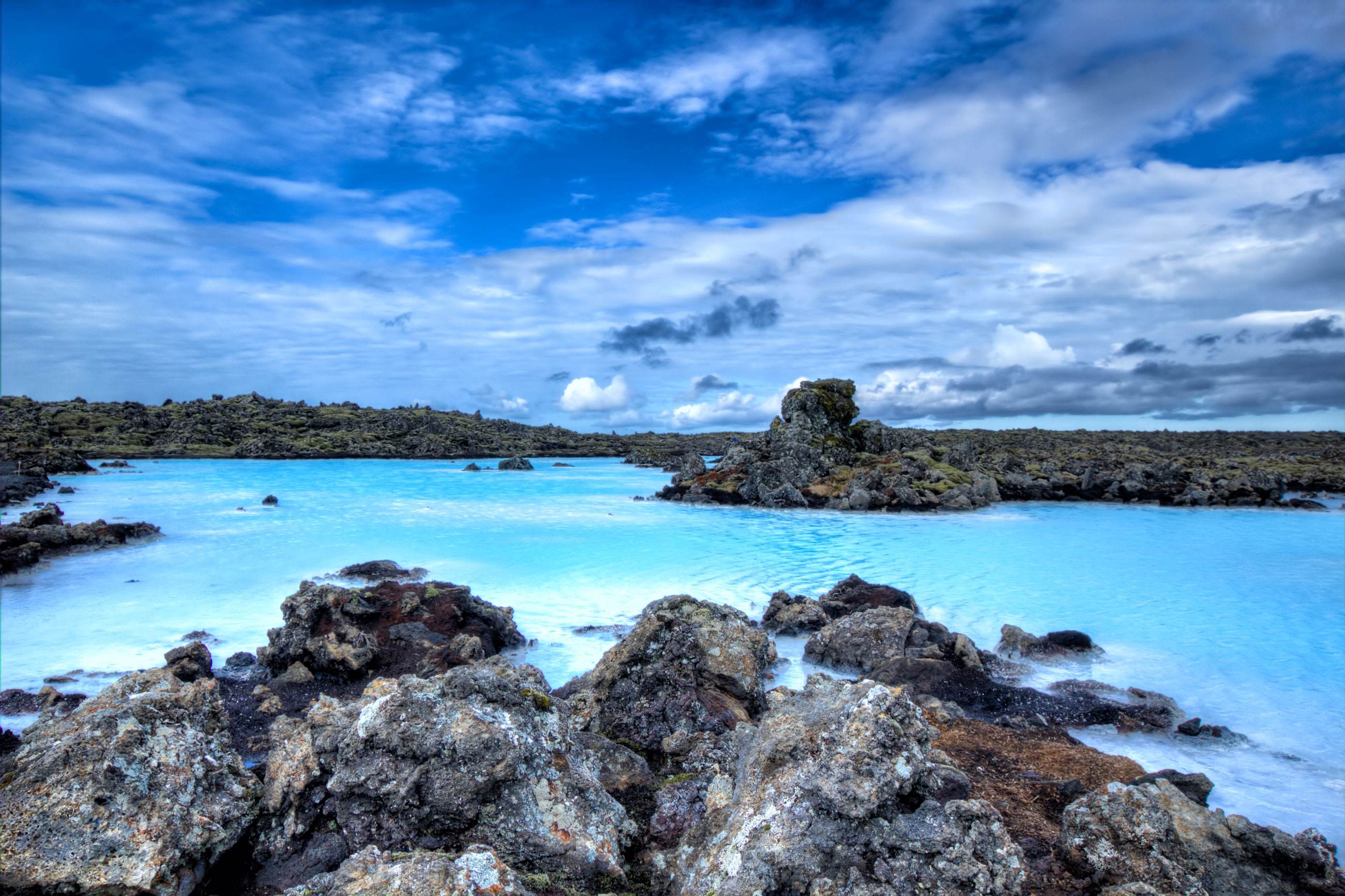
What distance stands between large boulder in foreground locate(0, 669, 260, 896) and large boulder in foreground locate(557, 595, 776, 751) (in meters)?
2.38

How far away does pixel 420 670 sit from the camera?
7.48m


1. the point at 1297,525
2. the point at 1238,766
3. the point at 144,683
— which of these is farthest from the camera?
the point at 1297,525

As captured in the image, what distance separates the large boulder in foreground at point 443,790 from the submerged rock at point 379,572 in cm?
959

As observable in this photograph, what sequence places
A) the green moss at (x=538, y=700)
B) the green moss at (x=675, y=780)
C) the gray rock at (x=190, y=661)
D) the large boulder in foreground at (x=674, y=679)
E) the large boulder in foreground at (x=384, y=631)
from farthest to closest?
the large boulder in foreground at (x=384, y=631) → the gray rock at (x=190, y=661) → the large boulder in foreground at (x=674, y=679) → the green moss at (x=675, y=780) → the green moss at (x=538, y=700)

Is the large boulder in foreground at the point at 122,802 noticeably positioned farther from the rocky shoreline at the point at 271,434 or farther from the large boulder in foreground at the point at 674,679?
the rocky shoreline at the point at 271,434

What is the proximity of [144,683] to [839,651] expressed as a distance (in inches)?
270

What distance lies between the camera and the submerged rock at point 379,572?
13.1 meters

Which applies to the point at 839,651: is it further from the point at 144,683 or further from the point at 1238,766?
the point at 144,683

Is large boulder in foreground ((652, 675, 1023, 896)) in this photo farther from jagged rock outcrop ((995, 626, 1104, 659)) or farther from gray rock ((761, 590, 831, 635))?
jagged rock outcrop ((995, 626, 1104, 659))

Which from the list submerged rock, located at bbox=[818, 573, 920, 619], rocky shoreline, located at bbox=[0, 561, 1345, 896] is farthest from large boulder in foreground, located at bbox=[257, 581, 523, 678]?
submerged rock, located at bbox=[818, 573, 920, 619]

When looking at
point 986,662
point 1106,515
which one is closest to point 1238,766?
point 986,662

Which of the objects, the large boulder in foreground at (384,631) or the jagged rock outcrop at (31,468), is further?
the jagged rock outcrop at (31,468)

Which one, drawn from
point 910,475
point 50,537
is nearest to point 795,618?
point 50,537

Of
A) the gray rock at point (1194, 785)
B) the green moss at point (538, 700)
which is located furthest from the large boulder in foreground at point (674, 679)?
the gray rock at point (1194, 785)
